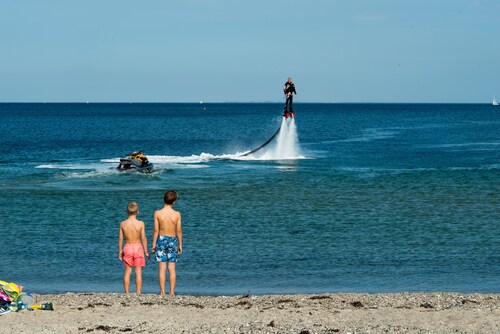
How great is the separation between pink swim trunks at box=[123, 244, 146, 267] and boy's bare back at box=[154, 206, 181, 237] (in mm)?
526

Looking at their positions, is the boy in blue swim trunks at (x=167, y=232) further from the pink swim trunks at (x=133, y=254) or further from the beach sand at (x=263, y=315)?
the beach sand at (x=263, y=315)

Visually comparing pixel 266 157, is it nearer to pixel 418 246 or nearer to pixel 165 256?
pixel 418 246

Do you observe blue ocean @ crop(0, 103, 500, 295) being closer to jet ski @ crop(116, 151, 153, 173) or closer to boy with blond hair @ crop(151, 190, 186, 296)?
jet ski @ crop(116, 151, 153, 173)

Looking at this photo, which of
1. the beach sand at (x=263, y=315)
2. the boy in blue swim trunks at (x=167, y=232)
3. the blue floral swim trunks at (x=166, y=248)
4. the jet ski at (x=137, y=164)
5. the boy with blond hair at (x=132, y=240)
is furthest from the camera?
the jet ski at (x=137, y=164)

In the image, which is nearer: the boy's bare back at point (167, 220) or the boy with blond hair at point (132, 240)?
the boy's bare back at point (167, 220)

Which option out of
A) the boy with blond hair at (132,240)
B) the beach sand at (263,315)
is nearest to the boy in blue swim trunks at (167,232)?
the boy with blond hair at (132,240)

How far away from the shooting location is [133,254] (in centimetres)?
1469

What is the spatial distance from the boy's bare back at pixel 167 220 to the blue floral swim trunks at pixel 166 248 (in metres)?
0.12

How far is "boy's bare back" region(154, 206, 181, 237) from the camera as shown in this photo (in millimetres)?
14336

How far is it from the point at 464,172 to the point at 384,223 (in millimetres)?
21685

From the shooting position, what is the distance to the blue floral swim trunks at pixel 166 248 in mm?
14586

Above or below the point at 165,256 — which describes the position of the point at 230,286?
below

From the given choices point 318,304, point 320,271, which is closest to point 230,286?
point 320,271

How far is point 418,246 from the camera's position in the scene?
23875mm
